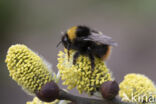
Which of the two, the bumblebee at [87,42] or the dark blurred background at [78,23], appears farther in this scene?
the dark blurred background at [78,23]

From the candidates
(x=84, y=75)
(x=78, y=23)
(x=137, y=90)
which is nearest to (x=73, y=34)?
(x=84, y=75)

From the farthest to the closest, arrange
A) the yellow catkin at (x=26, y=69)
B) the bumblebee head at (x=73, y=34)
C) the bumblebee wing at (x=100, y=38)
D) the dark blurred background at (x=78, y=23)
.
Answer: the dark blurred background at (x=78, y=23) < the bumblebee head at (x=73, y=34) < the bumblebee wing at (x=100, y=38) < the yellow catkin at (x=26, y=69)

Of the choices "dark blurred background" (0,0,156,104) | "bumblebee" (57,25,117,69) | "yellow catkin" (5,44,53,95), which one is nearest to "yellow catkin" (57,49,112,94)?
"bumblebee" (57,25,117,69)

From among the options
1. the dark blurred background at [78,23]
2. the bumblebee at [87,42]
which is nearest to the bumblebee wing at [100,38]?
the bumblebee at [87,42]

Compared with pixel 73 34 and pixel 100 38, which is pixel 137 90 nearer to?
pixel 100 38

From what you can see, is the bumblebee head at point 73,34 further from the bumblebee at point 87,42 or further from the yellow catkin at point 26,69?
the yellow catkin at point 26,69

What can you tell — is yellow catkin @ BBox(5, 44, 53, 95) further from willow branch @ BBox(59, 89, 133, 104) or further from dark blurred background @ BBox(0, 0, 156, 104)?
dark blurred background @ BBox(0, 0, 156, 104)
